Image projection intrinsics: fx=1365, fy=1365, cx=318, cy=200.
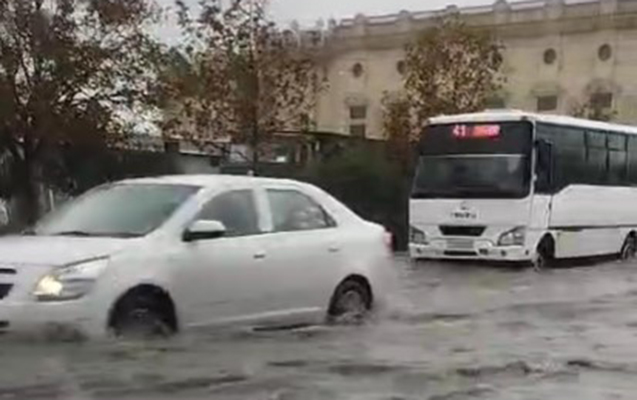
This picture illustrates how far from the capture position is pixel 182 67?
111ft

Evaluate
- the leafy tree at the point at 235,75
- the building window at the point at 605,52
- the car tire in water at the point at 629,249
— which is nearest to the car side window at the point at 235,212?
the car tire in water at the point at 629,249

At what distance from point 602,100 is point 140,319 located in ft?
195

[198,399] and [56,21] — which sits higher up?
[56,21]

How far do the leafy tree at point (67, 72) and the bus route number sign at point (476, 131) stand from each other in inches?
297

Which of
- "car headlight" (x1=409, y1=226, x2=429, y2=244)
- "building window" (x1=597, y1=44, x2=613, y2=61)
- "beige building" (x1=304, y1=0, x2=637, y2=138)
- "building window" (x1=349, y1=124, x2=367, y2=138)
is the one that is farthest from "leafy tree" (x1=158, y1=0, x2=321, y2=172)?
"building window" (x1=349, y1=124, x2=367, y2=138)

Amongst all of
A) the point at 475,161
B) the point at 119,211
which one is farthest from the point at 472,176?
the point at 119,211

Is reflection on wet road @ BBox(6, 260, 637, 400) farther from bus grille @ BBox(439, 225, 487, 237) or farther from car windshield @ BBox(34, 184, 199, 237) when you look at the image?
bus grille @ BBox(439, 225, 487, 237)

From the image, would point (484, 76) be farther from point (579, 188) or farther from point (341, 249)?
point (341, 249)

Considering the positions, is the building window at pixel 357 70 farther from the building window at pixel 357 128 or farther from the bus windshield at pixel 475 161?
the bus windshield at pixel 475 161

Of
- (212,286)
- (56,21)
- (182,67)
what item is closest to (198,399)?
(212,286)

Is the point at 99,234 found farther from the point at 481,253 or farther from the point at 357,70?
the point at 357,70

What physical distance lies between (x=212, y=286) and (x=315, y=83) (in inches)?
1218

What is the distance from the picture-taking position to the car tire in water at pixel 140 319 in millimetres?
10273

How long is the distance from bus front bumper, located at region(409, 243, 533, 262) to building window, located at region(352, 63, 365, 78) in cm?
5234
